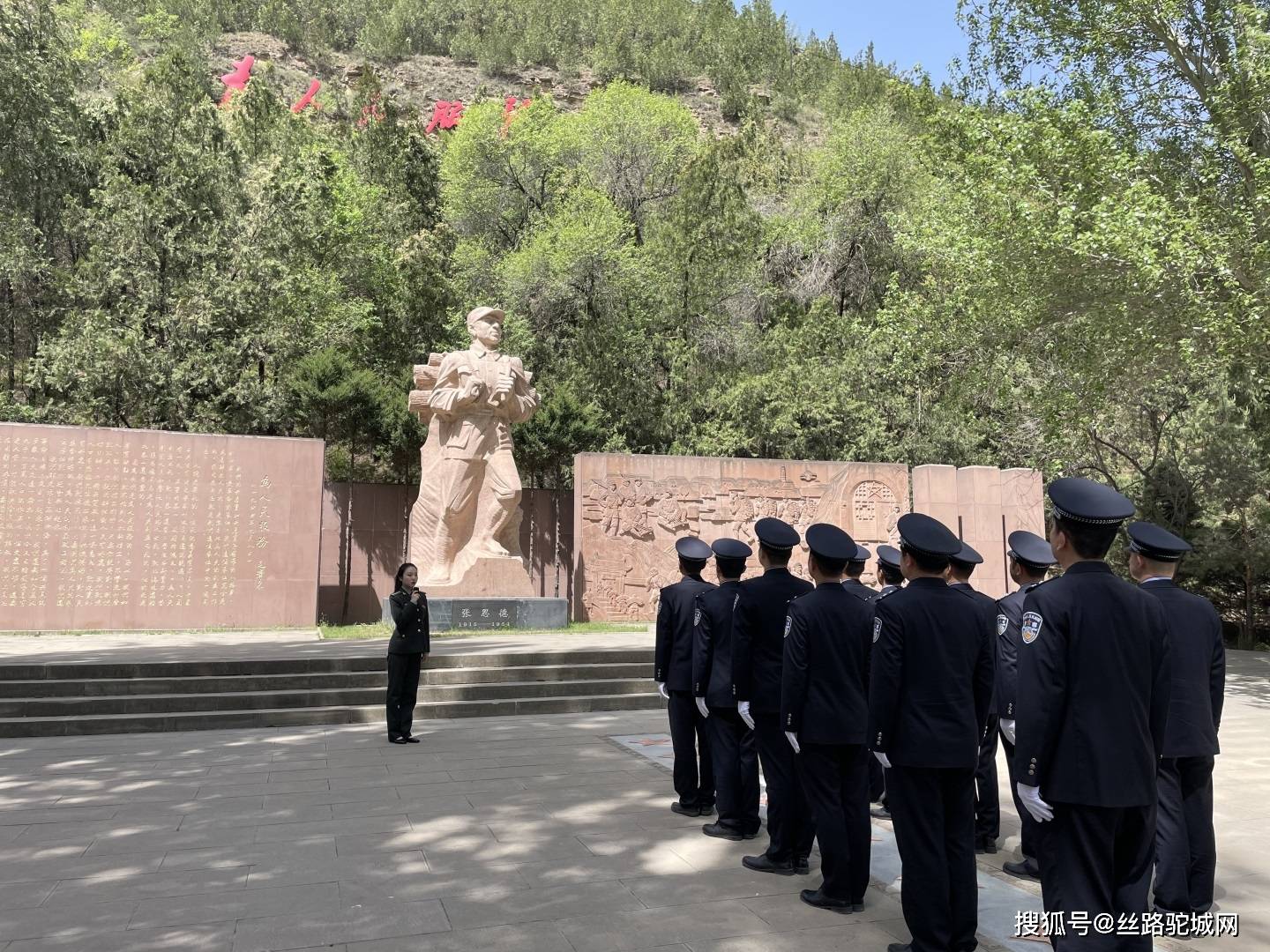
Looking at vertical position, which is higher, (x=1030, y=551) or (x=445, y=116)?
(x=445, y=116)

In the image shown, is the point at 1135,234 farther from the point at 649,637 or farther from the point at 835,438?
the point at 835,438

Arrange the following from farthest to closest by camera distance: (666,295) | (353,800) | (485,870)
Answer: (666,295) → (353,800) → (485,870)

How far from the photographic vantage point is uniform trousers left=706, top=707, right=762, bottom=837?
3.80 metres

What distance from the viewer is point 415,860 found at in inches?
136

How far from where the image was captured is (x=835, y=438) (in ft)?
56.6

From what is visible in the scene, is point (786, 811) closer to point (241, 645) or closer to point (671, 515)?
→ point (241, 645)

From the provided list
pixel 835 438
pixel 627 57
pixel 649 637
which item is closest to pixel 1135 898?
pixel 649 637

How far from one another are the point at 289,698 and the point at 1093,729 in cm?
607

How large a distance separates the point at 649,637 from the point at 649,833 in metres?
5.65

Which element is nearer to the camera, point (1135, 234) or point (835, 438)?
point (1135, 234)

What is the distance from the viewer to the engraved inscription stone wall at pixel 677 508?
11.8 meters

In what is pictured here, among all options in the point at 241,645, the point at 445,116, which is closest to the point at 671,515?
the point at 241,645

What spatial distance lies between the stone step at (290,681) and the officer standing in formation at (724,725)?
3.84 meters

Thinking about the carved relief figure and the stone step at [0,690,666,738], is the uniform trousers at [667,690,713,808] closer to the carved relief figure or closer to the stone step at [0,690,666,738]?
the stone step at [0,690,666,738]
